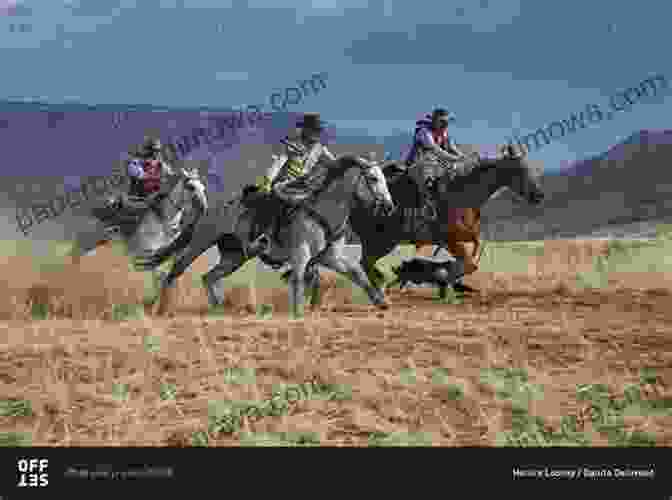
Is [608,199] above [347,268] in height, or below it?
above

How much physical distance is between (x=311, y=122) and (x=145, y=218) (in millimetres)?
4066

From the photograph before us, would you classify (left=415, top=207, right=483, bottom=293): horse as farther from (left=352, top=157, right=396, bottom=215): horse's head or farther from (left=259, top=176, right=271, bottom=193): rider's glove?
(left=259, top=176, right=271, bottom=193): rider's glove

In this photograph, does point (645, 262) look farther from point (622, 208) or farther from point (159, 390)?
point (622, 208)

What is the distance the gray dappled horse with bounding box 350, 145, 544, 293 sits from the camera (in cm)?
1293

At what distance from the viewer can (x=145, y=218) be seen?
42.7ft

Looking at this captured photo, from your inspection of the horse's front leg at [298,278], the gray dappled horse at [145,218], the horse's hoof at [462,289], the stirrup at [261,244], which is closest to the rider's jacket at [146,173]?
the gray dappled horse at [145,218]

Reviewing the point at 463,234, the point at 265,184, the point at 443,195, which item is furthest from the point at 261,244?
the point at 443,195

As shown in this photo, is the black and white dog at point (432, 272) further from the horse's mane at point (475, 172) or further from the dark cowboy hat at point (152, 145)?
the dark cowboy hat at point (152, 145)

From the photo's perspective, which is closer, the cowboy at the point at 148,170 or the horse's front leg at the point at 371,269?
the cowboy at the point at 148,170

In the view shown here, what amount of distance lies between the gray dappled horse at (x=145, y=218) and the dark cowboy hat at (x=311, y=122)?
2.37m

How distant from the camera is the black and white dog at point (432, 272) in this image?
40.5 feet

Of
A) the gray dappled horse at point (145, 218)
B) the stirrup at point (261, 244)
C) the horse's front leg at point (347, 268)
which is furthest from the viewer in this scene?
the gray dappled horse at point (145, 218)
